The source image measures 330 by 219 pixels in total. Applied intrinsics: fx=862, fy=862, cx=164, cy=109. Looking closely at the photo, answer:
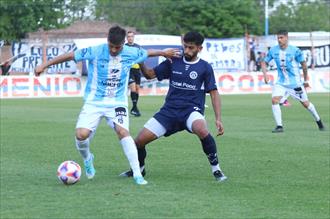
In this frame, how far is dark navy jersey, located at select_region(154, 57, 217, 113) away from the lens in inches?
408

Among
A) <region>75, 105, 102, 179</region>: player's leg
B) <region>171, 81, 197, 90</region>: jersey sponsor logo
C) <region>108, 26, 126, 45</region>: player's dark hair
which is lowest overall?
<region>75, 105, 102, 179</region>: player's leg

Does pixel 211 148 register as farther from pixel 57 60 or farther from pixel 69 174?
pixel 57 60

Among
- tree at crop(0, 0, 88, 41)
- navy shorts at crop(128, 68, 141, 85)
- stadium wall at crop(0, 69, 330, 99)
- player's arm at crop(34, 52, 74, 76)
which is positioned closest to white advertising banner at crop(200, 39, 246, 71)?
stadium wall at crop(0, 69, 330, 99)

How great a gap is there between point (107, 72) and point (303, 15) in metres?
73.5

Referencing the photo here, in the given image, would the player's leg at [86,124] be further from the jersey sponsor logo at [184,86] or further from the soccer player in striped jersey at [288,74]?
the soccer player in striped jersey at [288,74]

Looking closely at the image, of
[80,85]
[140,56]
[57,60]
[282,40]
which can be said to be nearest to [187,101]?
[140,56]

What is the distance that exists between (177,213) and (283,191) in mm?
1740

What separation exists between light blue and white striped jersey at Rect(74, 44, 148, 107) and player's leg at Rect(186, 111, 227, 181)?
0.85m

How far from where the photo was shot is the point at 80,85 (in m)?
36.1

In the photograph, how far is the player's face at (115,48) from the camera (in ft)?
32.4

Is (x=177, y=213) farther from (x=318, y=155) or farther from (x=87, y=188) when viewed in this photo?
(x=318, y=155)

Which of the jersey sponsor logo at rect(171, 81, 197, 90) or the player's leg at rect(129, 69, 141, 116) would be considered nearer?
the jersey sponsor logo at rect(171, 81, 197, 90)

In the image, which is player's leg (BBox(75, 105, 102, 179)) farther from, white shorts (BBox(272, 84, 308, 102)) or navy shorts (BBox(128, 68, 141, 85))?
navy shorts (BBox(128, 68, 141, 85))

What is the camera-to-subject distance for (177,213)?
8266 mm
